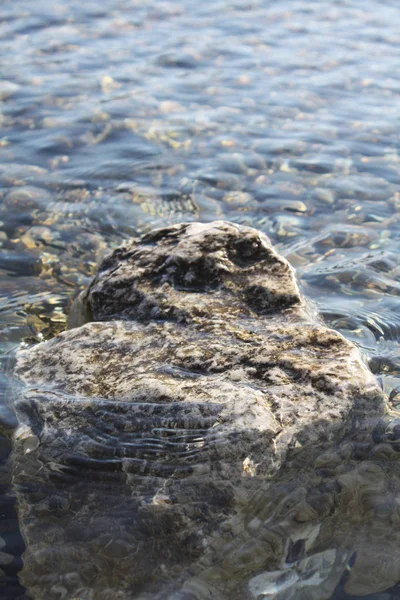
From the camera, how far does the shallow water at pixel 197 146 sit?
488cm

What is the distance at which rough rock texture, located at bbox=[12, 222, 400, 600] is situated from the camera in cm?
266

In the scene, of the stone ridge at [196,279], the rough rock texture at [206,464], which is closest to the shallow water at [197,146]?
the rough rock texture at [206,464]

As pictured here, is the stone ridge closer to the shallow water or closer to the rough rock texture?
the rough rock texture

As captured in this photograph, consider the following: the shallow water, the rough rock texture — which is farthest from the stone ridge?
the shallow water

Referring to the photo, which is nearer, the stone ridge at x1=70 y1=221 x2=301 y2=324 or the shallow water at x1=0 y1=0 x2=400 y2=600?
the stone ridge at x1=70 y1=221 x2=301 y2=324

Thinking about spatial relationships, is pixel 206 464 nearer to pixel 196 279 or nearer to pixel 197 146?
pixel 196 279

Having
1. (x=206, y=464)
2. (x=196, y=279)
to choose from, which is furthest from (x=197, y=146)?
(x=206, y=464)

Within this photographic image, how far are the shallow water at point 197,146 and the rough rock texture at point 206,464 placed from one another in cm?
19

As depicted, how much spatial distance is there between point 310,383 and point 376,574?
31.1 inches

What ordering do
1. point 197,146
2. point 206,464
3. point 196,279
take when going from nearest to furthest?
point 206,464
point 196,279
point 197,146

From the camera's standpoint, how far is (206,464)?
2848mm

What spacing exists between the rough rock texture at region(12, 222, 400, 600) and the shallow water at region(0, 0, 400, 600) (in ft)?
0.63

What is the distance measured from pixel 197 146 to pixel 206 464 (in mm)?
4489

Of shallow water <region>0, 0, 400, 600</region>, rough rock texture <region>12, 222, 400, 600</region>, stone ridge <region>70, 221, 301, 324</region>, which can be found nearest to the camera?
rough rock texture <region>12, 222, 400, 600</region>
